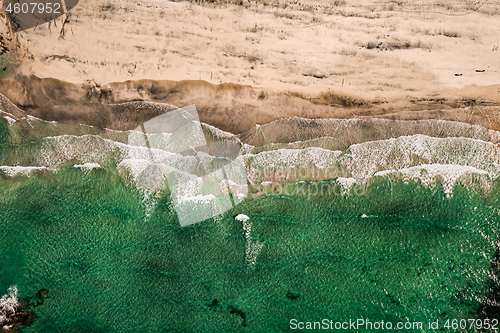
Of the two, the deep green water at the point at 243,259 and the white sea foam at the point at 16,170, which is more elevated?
the white sea foam at the point at 16,170

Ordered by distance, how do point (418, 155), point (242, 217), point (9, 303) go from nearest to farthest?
point (9, 303), point (242, 217), point (418, 155)

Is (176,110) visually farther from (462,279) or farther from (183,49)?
(462,279)

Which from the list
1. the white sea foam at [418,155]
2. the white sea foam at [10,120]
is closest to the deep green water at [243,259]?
the white sea foam at [418,155]

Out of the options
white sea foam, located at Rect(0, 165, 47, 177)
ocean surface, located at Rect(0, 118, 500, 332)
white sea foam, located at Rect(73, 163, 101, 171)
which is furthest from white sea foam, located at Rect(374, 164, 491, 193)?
white sea foam, located at Rect(0, 165, 47, 177)

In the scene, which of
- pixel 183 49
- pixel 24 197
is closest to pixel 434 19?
pixel 183 49

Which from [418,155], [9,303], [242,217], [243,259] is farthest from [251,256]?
[9,303]

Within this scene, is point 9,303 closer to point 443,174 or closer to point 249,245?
point 249,245

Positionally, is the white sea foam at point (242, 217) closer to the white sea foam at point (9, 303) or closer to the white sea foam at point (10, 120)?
the white sea foam at point (9, 303)
